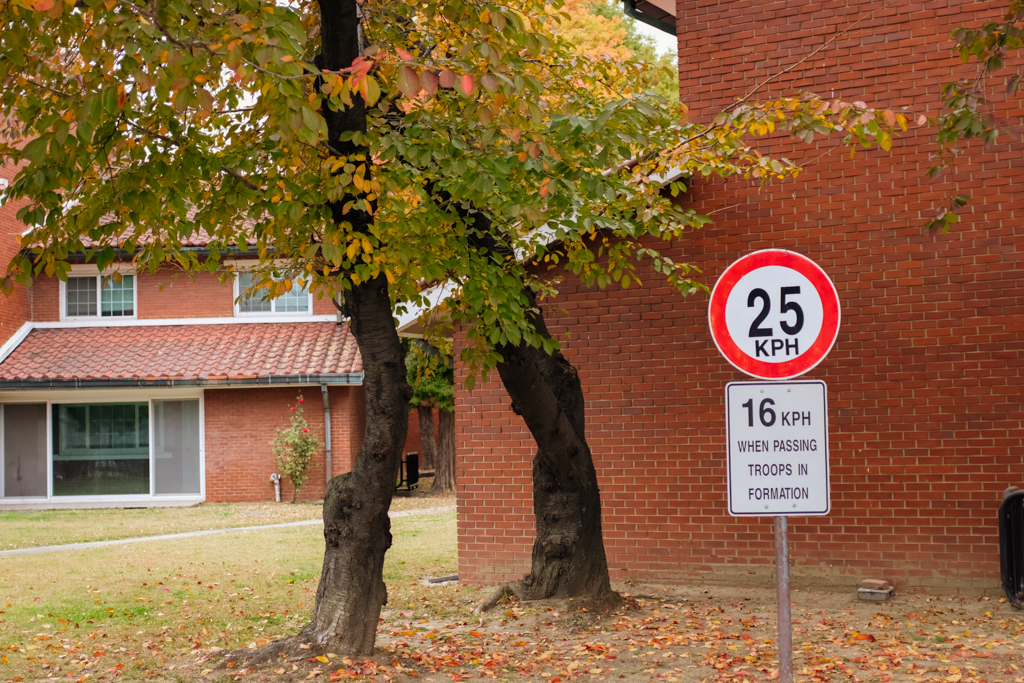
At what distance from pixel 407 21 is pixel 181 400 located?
54.4 feet

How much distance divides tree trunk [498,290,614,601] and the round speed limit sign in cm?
375

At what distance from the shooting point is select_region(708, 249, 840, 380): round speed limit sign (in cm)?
426

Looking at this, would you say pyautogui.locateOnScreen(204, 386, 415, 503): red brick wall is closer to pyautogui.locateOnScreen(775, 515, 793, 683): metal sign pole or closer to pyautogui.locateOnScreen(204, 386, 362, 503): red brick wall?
pyautogui.locateOnScreen(204, 386, 362, 503): red brick wall

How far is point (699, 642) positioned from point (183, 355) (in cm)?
1737

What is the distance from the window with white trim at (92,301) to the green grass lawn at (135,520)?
521 cm

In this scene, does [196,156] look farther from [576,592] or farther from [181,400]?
[181,400]

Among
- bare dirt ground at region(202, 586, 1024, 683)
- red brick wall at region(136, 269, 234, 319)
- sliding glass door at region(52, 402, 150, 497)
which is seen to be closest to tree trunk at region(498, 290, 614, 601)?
bare dirt ground at region(202, 586, 1024, 683)

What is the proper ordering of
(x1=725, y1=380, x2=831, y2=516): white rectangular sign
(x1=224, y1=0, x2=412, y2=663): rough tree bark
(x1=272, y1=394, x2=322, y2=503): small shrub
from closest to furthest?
1. (x1=725, y1=380, x2=831, y2=516): white rectangular sign
2. (x1=224, y1=0, x2=412, y2=663): rough tree bark
3. (x1=272, y1=394, x2=322, y2=503): small shrub

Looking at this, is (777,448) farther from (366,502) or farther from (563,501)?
(563,501)

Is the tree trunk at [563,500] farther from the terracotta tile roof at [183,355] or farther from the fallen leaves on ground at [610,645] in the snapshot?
the terracotta tile roof at [183,355]

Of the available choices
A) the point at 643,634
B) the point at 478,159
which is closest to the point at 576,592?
the point at 643,634

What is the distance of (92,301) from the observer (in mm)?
23594

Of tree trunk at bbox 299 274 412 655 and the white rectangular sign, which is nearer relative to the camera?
the white rectangular sign

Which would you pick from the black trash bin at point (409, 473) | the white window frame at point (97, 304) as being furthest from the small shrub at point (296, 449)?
the white window frame at point (97, 304)
